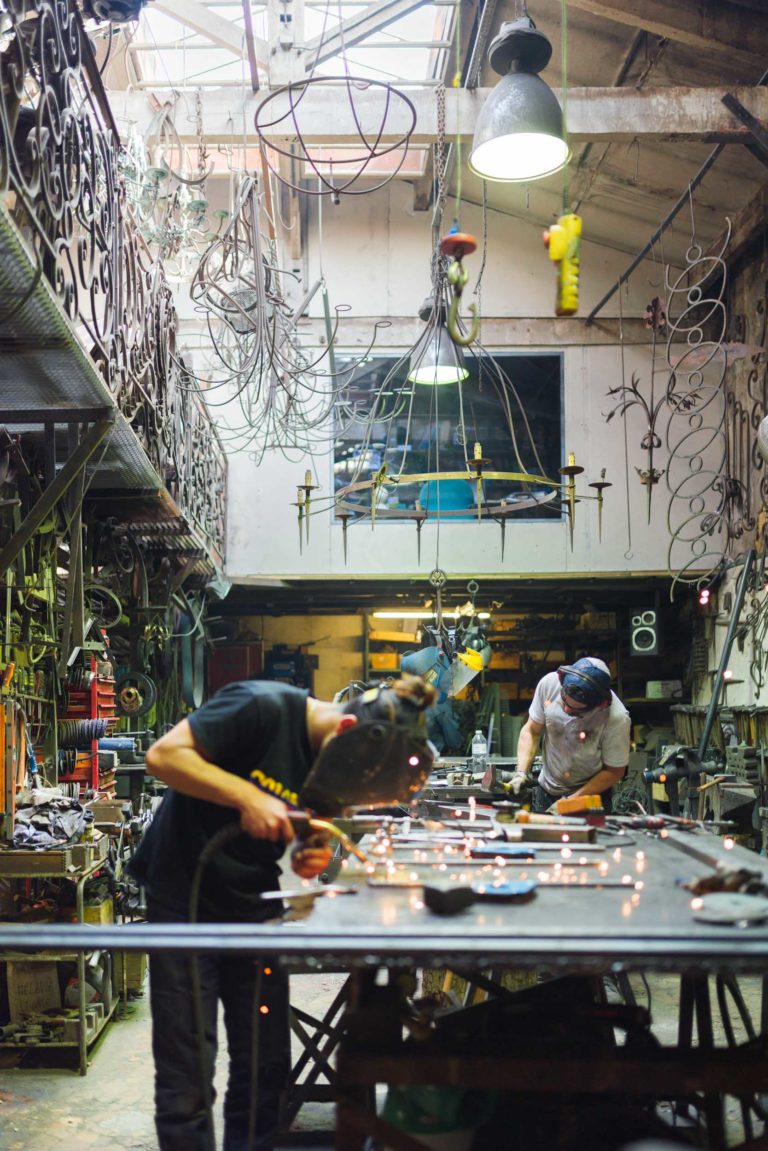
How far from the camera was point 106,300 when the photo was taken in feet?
15.3

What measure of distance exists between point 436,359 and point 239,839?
450 cm

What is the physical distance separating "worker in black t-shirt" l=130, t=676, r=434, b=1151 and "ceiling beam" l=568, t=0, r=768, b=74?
21.9 feet

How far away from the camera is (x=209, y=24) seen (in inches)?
303

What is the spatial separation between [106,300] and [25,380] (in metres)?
0.68

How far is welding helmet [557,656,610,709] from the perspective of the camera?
5.71 meters

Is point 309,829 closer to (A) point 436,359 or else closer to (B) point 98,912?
(B) point 98,912

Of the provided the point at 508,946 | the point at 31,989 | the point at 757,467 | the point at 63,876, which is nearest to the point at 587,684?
the point at 63,876

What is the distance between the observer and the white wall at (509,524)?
38.5 ft

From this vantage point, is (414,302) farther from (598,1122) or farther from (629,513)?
(598,1122)

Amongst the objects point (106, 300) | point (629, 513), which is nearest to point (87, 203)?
point (106, 300)

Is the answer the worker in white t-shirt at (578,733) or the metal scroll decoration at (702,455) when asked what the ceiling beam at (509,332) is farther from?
the worker in white t-shirt at (578,733)

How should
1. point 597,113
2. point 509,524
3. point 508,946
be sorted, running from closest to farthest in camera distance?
point 508,946 < point 597,113 < point 509,524

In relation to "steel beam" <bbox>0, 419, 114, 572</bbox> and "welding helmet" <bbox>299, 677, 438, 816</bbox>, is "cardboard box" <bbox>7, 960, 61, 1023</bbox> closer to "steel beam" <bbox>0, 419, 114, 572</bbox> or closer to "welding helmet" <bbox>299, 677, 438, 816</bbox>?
"steel beam" <bbox>0, 419, 114, 572</bbox>

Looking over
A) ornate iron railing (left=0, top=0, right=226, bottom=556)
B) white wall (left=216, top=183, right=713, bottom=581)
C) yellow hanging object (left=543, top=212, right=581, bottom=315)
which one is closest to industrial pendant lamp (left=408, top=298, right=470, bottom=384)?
ornate iron railing (left=0, top=0, right=226, bottom=556)
